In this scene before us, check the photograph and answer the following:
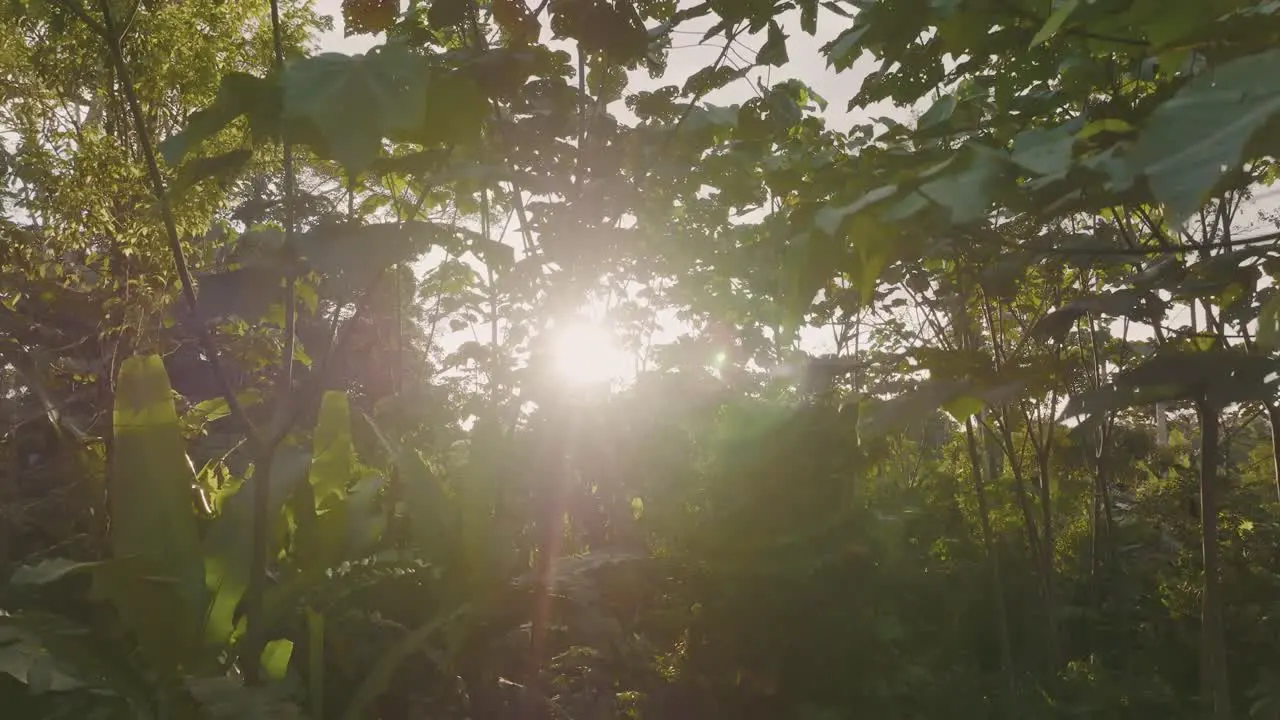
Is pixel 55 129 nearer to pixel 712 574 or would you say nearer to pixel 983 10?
pixel 712 574

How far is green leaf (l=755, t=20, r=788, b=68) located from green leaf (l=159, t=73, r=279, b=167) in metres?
1.08

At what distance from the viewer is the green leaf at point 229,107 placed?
2.87 feet

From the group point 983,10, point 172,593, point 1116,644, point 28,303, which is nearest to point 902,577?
point 983,10

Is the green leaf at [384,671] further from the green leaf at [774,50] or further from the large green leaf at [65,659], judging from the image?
the green leaf at [774,50]

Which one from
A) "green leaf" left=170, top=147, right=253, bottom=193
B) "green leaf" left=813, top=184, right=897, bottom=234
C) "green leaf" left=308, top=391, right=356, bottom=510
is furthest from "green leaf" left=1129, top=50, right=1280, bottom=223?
"green leaf" left=308, top=391, right=356, bottom=510

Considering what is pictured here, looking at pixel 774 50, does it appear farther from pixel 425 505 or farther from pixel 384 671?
pixel 384 671

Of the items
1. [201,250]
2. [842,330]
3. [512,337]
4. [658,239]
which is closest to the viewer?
[658,239]

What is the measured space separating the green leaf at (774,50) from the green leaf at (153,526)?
4.37 ft

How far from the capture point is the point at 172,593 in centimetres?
140

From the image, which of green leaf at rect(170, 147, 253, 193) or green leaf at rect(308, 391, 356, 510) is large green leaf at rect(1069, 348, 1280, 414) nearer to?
green leaf at rect(170, 147, 253, 193)

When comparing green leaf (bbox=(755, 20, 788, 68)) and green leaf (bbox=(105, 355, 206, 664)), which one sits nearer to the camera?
green leaf (bbox=(105, 355, 206, 664))

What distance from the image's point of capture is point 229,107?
883 millimetres

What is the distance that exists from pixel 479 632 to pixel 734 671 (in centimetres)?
52

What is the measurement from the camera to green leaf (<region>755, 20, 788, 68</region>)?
1.67m
